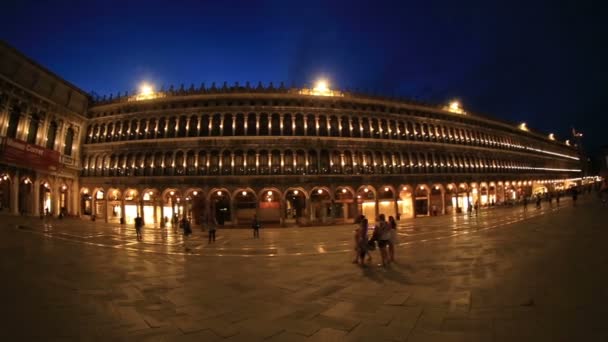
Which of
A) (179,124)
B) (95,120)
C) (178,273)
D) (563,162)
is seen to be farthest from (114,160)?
(563,162)

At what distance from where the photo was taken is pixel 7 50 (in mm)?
28906

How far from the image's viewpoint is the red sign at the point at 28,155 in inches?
A: 1102

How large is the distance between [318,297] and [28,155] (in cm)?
3758

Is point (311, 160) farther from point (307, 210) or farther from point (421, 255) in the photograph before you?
point (421, 255)

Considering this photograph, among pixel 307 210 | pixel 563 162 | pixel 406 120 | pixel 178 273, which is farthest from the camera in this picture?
pixel 563 162

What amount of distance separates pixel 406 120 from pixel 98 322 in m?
42.9

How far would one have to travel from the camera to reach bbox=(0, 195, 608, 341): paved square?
5117mm

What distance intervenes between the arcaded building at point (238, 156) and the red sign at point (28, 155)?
1.12m

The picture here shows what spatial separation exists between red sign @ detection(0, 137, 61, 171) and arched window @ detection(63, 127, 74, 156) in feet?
10.6

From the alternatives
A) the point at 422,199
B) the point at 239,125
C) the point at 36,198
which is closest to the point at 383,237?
the point at 239,125

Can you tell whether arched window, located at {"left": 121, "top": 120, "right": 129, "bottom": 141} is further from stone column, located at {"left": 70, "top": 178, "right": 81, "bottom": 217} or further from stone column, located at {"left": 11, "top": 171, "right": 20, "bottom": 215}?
stone column, located at {"left": 11, "top": 171, "right": 20, "bottom": 215}

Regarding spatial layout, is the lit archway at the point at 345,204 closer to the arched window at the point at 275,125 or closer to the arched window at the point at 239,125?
the arched window at the point at 275,125

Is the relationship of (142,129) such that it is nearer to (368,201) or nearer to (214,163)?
(214,163)

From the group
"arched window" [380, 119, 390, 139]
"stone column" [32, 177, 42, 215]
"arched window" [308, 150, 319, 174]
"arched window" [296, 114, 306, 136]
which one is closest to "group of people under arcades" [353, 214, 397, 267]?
"arched window" [308, 150, 319, 174]
